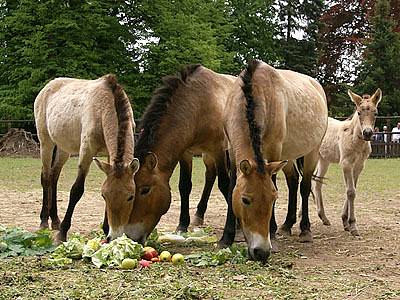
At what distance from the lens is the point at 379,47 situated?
30750 millimetres

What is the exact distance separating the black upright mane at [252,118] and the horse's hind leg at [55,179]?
2986 mm

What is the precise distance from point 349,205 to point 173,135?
2779mm

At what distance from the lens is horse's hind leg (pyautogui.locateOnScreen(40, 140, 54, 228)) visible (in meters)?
7.26

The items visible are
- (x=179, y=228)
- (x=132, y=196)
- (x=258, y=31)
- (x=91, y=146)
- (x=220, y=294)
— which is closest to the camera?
(x=220, y=294)

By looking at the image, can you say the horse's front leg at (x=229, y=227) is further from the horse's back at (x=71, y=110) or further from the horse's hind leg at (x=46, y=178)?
the horse's hind leg at (x=46, y=178)

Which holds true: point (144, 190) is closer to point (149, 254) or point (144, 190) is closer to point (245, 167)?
point (149, 254)

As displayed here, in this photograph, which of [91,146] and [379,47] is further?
[379,47]

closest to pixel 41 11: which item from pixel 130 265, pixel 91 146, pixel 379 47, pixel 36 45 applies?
pixel 36 45

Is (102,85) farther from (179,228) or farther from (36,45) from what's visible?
(36,45)

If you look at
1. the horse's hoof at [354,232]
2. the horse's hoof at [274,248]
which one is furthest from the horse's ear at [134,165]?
the horse's hoof at [354,232]

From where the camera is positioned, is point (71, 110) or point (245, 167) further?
point (71, 110)

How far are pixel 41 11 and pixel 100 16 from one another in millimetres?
2425

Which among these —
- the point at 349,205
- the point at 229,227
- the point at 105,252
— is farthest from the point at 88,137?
the point at 349,205

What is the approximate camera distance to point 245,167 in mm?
4891
